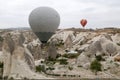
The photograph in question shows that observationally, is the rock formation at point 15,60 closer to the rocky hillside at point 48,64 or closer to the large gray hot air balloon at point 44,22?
the rocky hillside at point 48,64

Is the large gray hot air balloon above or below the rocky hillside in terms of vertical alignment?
above

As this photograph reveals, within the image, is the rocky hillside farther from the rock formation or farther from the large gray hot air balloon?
the large gray hot air balloon

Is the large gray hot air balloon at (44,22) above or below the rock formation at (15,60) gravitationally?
above

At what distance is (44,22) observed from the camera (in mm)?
66938

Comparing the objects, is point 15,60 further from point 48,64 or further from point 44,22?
point 44,22

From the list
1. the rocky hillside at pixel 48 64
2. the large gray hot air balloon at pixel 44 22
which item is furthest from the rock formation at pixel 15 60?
the large gray hot air balloon at pixel 44 22

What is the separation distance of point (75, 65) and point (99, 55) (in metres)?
7.50

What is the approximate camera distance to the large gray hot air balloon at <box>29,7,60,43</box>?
66.8m

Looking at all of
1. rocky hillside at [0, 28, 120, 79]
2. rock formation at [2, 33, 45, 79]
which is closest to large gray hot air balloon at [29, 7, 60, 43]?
rocky hillside at [0, 28, 120, 79]

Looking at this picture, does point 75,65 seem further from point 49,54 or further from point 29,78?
point 29,78

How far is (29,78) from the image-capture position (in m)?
25.3

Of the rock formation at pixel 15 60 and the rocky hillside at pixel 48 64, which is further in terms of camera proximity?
the rocky hillside at pixel 48 64

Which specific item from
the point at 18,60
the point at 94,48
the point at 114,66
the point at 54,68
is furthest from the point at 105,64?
the point at 18,60

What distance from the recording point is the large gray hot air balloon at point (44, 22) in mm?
66812
